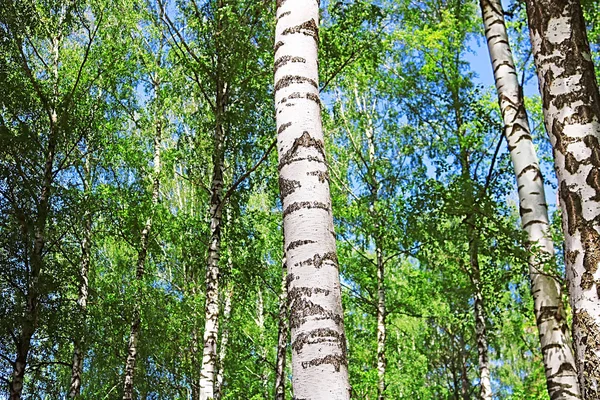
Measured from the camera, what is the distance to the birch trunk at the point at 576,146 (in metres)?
2.71

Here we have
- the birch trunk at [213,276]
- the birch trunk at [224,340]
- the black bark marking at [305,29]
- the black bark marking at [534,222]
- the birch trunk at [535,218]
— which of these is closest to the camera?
the black bark marking at [305,29]

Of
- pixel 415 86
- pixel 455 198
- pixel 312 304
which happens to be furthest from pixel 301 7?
pixel 415 86

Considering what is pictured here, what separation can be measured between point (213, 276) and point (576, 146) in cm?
637

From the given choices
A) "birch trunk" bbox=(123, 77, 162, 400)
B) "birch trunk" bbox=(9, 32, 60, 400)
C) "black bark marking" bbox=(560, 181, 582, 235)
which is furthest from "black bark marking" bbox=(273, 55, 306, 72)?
"birch trunk" bbox=(123, 77, 162, 400)

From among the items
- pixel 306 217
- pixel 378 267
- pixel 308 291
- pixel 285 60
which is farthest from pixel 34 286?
pixel 308 291

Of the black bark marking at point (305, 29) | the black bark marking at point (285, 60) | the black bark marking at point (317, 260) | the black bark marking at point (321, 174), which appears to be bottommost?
the black bark marking at point (317, 260)

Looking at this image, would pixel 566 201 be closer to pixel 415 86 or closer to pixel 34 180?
pixel 34 180

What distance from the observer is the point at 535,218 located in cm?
507

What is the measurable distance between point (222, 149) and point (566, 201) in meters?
6.92

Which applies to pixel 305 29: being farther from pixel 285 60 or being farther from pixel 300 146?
pixel 300 146

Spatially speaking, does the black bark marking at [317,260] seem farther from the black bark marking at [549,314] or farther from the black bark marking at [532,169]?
the black bark marking at [532,169]

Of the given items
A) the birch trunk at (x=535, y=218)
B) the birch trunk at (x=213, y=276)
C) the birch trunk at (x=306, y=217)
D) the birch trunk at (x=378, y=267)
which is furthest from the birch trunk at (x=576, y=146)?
the birch trunk at (x=378, y=267)

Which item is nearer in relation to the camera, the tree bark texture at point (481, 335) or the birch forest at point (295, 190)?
the birch forest at point (295, 190)

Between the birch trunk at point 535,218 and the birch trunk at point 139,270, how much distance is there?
28.4ft
